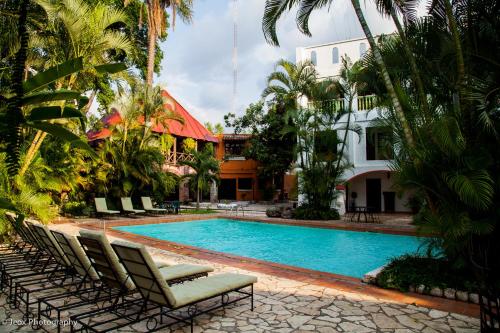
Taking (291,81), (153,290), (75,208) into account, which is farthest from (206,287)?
(75,208)

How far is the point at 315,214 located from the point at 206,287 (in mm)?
12576

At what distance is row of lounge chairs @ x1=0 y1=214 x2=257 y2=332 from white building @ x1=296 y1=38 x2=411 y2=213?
44.5 feet

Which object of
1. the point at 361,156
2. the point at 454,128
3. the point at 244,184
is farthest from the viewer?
the point at 244,184

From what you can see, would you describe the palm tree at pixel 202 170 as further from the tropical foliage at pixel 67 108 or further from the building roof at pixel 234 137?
the building roof at pixel 234 137

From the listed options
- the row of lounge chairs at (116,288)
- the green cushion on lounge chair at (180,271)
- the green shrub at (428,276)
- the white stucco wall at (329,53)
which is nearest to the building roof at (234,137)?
the white stucco wall at (329,53)

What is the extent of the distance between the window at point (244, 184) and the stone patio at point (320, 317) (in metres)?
27.4

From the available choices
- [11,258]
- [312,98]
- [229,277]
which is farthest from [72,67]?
[312,98]

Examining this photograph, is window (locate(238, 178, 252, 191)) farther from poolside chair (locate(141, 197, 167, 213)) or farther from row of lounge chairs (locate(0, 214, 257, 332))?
row of lounge chairs (locate(0, 214, 257, 332))

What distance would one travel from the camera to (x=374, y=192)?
21500 mm

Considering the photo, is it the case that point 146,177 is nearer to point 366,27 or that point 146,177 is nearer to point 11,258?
point 11,258

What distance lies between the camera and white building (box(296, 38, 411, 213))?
1908 centimetres

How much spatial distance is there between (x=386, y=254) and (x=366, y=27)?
21.6 ft

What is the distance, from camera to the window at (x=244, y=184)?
32781 millimetres

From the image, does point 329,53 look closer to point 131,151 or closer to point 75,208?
point 131,151
